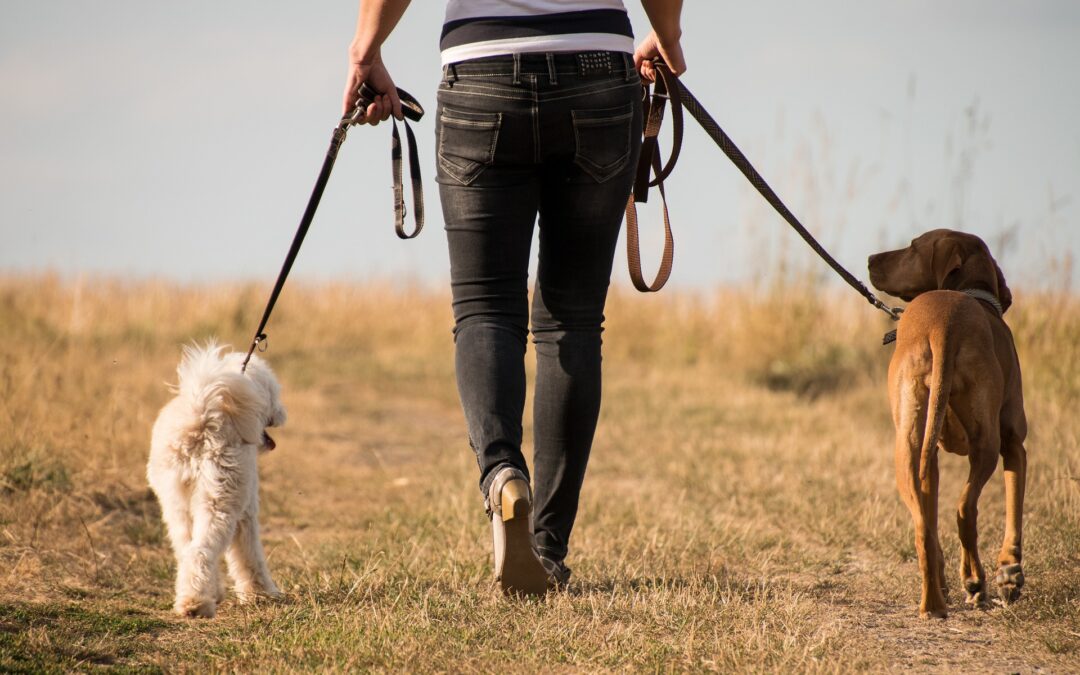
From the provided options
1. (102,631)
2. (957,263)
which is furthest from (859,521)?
(102,631)

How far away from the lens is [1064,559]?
13.1ft

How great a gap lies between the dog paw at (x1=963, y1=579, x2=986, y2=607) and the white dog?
233cm

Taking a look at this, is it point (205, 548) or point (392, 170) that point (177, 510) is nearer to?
point (205, 548)

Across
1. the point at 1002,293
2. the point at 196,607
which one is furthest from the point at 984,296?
the point at 196,607

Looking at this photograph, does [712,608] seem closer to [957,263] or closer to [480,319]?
[480,319]

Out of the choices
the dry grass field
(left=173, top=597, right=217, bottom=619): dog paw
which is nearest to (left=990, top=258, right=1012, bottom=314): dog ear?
the dry grass field

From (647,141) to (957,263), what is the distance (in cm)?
119

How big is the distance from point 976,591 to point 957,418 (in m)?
0.56

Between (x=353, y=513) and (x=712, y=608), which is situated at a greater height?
(x=712, y=608)

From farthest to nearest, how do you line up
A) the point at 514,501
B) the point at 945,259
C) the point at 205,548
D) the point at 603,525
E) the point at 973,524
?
the point at 603,525
the point at 945,259
the point at 205,548
the point at 973,524
the point at 514,501

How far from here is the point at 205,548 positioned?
3.60m

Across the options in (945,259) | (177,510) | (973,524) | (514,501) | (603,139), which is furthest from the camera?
(945,259)

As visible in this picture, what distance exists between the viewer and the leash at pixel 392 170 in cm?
343

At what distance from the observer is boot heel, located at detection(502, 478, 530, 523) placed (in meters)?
3.09
